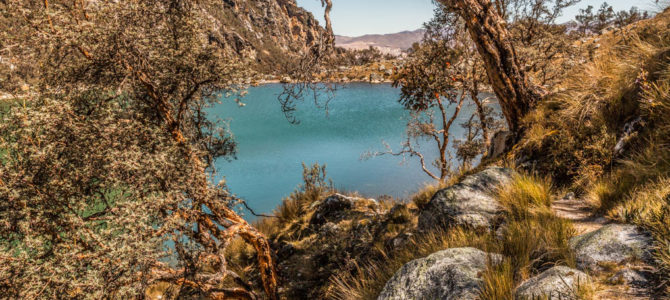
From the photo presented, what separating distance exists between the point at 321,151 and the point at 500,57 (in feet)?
85.0

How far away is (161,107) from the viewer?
16.4ft

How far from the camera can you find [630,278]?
1.80 m

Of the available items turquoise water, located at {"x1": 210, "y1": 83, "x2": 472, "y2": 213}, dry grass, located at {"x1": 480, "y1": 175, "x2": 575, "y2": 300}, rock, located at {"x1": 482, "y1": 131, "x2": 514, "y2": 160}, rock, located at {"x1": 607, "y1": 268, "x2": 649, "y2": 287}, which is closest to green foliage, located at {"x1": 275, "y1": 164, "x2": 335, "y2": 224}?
turquoise water, located at {"x1": 210, "y1": 83, "x2": 472, "y2": 213}

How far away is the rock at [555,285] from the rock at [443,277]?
0.32 metres

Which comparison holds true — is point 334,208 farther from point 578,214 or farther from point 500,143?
point 578,214

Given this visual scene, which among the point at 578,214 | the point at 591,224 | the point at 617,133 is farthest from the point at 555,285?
the point at 617,133

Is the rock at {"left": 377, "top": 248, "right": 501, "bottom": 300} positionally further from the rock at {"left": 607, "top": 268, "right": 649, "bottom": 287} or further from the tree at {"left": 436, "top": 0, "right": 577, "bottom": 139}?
the tree at {"left": 436, "top": 0, "right": 577, "bottom": 139}

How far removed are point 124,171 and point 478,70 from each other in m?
11.2

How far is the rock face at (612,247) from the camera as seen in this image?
195 cm

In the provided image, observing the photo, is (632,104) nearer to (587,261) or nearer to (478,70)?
(587,261)

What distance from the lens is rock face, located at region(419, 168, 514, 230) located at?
372 cm

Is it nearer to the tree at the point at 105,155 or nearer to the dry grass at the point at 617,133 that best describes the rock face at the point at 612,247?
the dry grass at the point at 617,133

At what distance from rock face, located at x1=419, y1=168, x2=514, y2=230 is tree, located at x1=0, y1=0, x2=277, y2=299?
3132 mm

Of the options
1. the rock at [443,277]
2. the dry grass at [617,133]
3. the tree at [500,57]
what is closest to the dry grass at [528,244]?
the rock at [443,277]
